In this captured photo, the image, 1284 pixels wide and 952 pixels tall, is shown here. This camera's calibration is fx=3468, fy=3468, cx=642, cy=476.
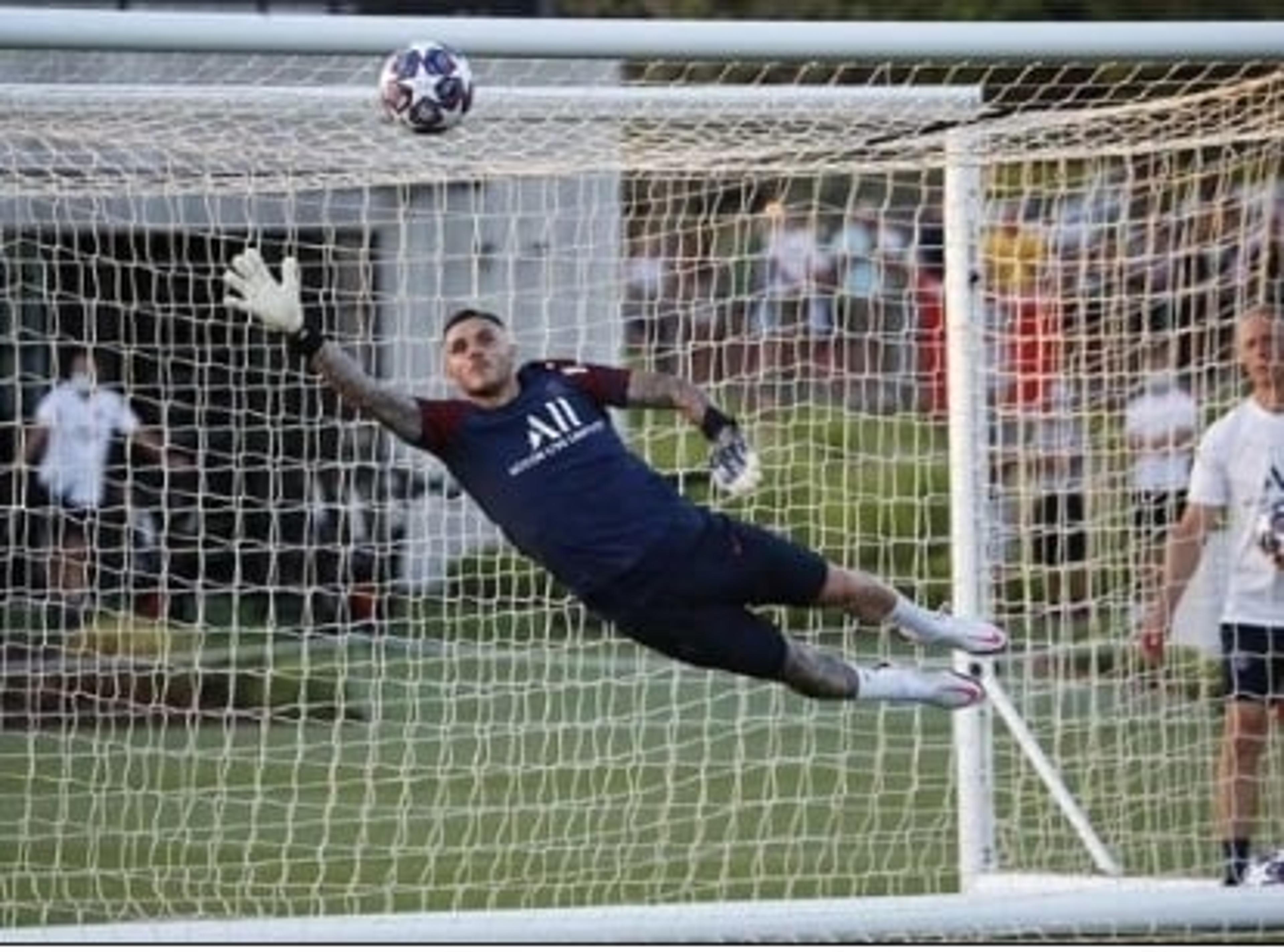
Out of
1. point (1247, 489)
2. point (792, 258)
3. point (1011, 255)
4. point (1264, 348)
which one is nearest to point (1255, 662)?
point (1247, 489)

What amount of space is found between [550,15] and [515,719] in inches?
519

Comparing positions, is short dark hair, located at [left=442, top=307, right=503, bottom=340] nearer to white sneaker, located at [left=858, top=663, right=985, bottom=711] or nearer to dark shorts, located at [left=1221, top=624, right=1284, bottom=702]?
white sneaker, located at [left=858, top=663, right=985, bottom=711]

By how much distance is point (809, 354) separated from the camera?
12.1 meters

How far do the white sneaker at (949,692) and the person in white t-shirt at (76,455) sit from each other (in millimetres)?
2642

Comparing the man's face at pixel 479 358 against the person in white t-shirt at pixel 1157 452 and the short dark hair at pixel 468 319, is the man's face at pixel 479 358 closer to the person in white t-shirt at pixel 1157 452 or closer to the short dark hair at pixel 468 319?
the short dark hair at pixel 468 319

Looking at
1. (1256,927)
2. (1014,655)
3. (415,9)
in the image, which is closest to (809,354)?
(1014,655)

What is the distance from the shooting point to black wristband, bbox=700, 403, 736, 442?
356 inches

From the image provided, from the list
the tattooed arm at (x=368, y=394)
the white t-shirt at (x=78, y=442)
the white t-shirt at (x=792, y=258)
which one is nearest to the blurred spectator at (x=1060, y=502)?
the white t-shirt at (x=792, y=258)

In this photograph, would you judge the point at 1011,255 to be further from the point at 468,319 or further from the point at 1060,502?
the point at 468,319

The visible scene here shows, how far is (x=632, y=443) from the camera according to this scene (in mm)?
11539

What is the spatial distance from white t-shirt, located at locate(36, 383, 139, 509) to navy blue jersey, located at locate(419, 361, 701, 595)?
2.62m

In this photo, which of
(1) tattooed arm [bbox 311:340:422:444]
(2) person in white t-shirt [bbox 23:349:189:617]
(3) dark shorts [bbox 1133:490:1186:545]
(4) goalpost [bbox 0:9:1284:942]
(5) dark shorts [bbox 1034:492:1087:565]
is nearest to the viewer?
(1) tattooed arm [bbox 311:340:422:444]

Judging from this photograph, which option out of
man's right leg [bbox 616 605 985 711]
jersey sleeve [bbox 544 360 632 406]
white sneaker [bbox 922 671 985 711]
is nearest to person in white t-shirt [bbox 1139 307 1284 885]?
white sneaker [bbox 922 671 985 711]

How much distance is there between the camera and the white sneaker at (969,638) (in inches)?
377
